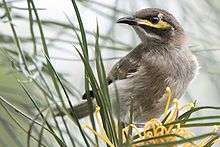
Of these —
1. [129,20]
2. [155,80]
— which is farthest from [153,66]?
[129,20]

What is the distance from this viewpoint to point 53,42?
1.42m

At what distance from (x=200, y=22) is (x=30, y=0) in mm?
931

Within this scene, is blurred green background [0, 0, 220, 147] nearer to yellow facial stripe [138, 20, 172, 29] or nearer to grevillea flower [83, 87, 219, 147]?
yellow facial stripe [138, 20, 172, 29]

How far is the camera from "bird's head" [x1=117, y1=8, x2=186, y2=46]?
1554mm

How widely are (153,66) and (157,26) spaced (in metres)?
0.12

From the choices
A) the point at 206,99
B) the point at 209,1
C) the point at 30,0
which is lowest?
the point at 206,99

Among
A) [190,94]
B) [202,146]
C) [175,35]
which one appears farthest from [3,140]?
[175,35]

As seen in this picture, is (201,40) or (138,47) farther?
(138,47)

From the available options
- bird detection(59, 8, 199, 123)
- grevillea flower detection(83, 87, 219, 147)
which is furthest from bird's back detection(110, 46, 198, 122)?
grevillea flower detection(83, 87, 219, 147)

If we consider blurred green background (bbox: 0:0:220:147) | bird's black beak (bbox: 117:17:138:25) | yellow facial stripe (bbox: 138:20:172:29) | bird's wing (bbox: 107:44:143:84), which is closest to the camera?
blurred green background (bbox: 0:0:220:147)

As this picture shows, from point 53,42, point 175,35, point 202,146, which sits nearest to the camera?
point 202,146

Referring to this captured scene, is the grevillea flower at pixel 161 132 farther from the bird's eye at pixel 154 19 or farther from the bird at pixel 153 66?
the bird's eye at pixel 154 19

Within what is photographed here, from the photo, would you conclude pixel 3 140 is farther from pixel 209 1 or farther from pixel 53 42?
pixel 209 1

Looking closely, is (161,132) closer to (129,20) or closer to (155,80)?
(129,20)
